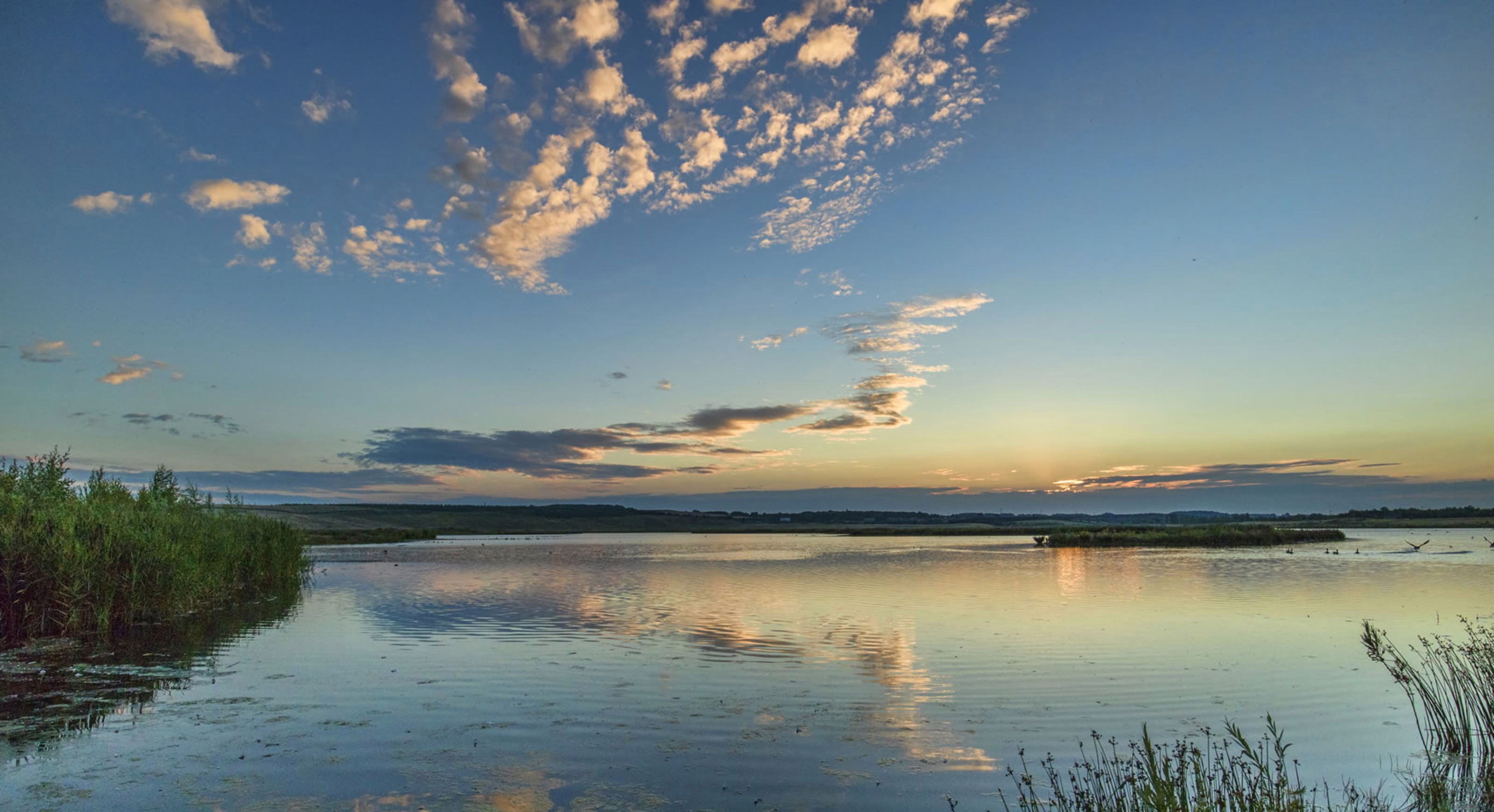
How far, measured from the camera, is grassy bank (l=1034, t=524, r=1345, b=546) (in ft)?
212

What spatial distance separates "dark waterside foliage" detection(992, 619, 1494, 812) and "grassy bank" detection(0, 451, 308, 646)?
70.7 ft

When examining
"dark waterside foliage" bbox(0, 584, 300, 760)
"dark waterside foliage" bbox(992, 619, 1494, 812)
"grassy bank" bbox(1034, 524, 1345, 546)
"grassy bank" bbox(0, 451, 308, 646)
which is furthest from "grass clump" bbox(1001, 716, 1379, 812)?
"grassy bank" bbox(1034, 524, 1345, 546)

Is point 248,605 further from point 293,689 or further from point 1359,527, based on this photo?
point 1359,527

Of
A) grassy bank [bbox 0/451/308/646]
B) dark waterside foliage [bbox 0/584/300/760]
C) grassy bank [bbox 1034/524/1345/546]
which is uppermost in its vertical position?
grassy bank [bbox 0/451/308/646]

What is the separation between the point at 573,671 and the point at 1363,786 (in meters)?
12.3

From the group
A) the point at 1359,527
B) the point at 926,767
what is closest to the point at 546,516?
the point at 1359,527

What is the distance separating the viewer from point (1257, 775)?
866 cm

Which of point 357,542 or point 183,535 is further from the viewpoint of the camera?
point 357,542

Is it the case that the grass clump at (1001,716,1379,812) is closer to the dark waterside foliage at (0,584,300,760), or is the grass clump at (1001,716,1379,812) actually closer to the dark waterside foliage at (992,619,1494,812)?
the dark waterside foliage at (992,619,1494,812)

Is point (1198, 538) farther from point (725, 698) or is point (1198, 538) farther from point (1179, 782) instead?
point (1179, 782)

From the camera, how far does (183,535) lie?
81.9 ft

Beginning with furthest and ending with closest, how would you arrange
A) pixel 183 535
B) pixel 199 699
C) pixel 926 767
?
pixel 183 535, pixel 199 699, pixel 926 767

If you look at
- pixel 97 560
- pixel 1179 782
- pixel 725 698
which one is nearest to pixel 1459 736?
pixel 1179 782

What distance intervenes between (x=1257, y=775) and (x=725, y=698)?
747cm
